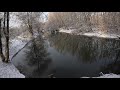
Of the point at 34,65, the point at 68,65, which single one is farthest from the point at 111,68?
the point at 34,65

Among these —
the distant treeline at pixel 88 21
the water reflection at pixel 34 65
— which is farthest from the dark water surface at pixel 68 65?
the distant treeline at pixel 88 21

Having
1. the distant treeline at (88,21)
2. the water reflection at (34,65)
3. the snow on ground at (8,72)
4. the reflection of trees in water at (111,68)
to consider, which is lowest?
the water reflection at (34,65)

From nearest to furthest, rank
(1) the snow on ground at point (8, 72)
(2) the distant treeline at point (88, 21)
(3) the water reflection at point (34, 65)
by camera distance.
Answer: (1) the snow on ground at point (8, 72) < (3) the water reflection at point (34, 65) < (2) the distant treeline at point (88, 21)

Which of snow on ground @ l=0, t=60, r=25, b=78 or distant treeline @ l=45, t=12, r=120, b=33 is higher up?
distant treeline @ l=45, t=12, r=120, b=33

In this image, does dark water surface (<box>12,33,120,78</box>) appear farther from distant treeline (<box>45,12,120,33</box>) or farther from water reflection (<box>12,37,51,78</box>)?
distant treeline (<box>45,12,120,33</box>)

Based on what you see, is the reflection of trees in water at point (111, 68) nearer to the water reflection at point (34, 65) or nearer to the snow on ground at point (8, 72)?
the water reflection at point (34, 65)

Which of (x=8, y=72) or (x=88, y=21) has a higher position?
(x=88, y=21)

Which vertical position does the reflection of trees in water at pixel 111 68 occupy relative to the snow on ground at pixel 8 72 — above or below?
below

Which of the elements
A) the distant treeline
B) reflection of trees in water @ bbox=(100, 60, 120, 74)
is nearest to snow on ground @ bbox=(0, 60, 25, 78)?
reflection of trees in water @ bbox=(100, 60, 120, 74)

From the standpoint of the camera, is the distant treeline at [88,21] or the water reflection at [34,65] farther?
the distant treeline at [88,21]

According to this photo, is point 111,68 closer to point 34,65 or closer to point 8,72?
point 34,65

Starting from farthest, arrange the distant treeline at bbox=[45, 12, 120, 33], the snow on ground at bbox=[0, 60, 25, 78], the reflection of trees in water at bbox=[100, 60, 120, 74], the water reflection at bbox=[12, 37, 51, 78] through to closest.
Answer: the distant treeline at bbox=[45, 12, 120, 33], the reflection of trees in water at bbox=[100, 60, 120, 74], the water reflection at bbox=[12, 37, 51, 78], the snow on ground at bbox=[0, 60, 25, 78]

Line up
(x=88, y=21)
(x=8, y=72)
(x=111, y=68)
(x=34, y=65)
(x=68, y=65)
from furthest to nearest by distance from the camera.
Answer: (x=88, y=21) < (x=34, y=65) < (x=68, y=65) < (x=111, y=68) < (x=8, y=72)

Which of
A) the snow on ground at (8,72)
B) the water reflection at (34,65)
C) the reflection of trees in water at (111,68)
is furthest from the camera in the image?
the reflection of trees in water at (111,68)
